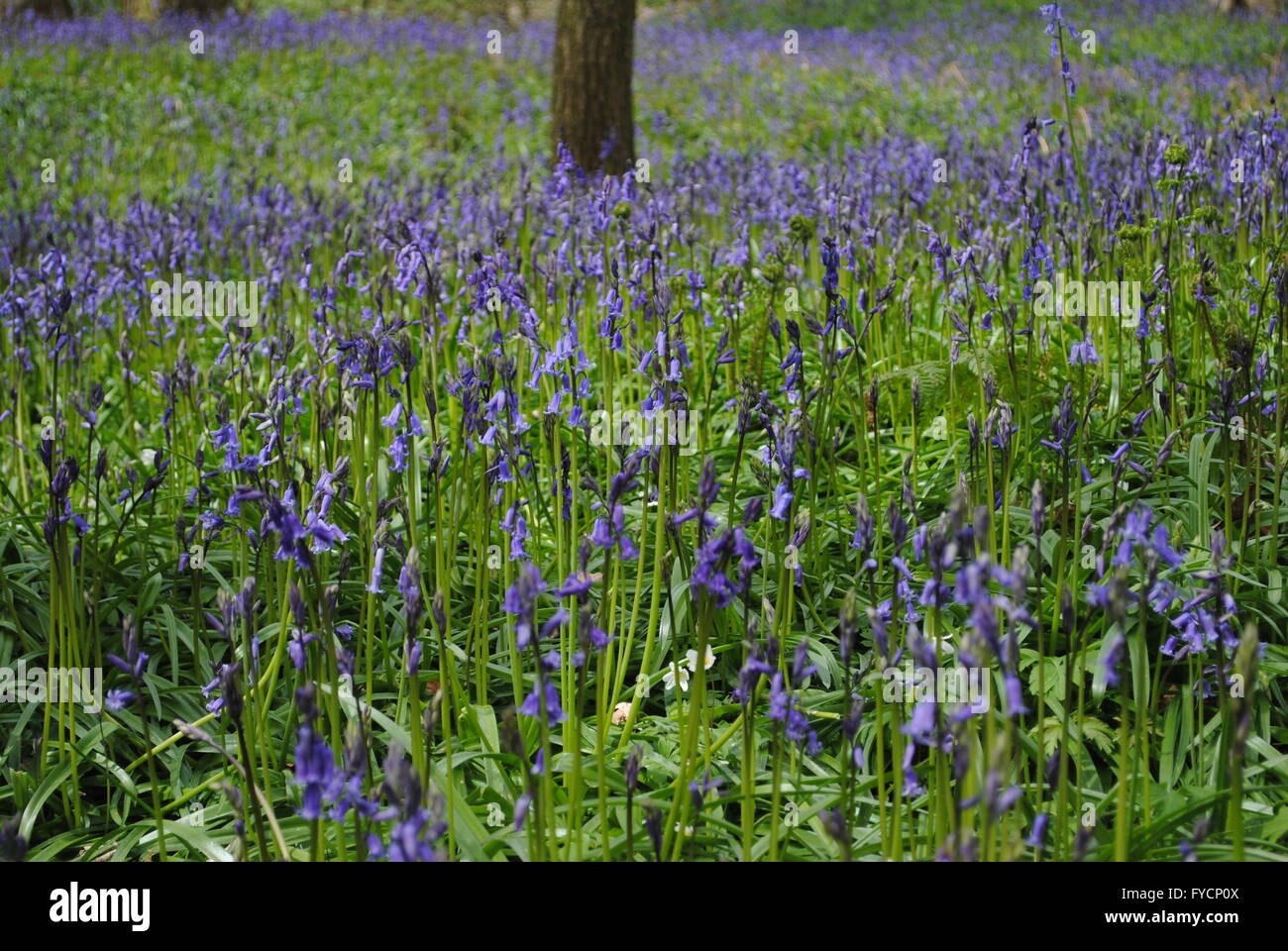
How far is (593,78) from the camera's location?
26.2 ft

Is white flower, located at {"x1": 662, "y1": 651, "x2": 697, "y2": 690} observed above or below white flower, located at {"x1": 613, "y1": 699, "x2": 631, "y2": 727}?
above

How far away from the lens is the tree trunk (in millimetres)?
7949

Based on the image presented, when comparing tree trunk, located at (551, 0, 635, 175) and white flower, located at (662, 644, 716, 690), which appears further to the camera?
tree trunk, located at (551, 0, 635, 175)

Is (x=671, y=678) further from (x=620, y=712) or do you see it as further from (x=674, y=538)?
(x=674, y=538)

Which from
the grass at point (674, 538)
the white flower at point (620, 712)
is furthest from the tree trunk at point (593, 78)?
the white flower at point (620, 712)

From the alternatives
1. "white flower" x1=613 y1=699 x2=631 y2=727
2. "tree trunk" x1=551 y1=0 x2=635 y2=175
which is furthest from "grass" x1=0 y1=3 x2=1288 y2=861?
"tree trunk" x1=551 y1=0 x2=635 y2=175

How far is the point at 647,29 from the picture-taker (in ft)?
69.6

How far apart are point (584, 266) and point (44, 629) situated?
231 cm

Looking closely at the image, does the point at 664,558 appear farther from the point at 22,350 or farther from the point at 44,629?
the point at 22,350

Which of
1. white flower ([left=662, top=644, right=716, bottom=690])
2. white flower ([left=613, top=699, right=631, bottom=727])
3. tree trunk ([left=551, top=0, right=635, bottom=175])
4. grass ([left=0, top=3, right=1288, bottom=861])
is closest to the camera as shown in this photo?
grass ([left=0, top=3, right=1288, bottom=861])

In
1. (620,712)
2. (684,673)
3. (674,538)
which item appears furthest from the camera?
(620,712)

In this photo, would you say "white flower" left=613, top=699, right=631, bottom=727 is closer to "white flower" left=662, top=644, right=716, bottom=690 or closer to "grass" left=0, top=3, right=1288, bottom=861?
"grass" left=0, top=3, right=1288, bottom=861

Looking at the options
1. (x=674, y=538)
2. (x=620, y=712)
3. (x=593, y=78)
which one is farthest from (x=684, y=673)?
(x=593, y=78)
